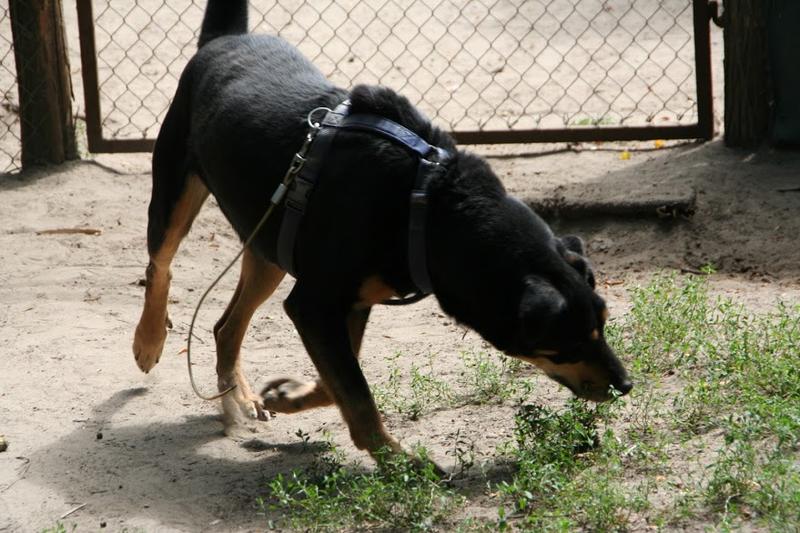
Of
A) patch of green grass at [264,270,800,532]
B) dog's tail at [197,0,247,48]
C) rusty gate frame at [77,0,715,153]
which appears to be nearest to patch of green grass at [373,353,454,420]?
patch of green grass at [264,270,800,532]

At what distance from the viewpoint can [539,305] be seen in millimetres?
3762

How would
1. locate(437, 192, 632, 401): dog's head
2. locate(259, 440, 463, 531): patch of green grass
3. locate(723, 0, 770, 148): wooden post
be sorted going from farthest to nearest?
locate(723, 0, 770, 148): wooden post < locate(437, 192, 632, 401): dog's head < locate(259, 440, 463, 531): patch of green grass

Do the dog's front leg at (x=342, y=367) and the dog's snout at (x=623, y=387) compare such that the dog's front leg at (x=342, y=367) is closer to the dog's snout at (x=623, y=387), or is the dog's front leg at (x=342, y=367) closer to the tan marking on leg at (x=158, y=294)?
the dog's snout at (x=623, y=387)

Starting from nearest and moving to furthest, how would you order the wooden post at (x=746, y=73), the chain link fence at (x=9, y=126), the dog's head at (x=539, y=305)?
the dog's head at (x=539, y=305), the wooden post at (x=746, y=73), the chain link fence at (x=9, y=126)

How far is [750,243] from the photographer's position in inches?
265

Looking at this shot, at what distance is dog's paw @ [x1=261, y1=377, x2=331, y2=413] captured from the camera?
467cm

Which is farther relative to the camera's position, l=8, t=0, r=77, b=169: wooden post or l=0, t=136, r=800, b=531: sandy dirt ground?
l=8, t=0, r=77, b=169: wooden post

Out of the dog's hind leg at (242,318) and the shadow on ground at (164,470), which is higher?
the dog's hind leg at (242,318)

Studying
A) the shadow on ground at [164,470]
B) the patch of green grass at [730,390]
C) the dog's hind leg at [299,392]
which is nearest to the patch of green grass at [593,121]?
the patch of green grass at [730,390]

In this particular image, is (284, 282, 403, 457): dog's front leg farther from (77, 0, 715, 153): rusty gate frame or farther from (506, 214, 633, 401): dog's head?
(77, 0, 715, 153): rusty gate frame

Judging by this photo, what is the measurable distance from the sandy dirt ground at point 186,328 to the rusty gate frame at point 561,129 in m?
0.14

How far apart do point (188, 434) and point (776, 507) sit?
8.81ft

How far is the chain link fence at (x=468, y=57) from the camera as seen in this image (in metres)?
9.06

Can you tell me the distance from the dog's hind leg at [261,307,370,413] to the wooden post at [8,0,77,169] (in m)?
4.54
